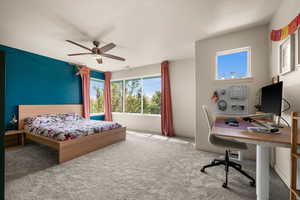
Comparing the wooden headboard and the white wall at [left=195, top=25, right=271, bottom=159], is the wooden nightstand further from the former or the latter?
the white wall at [left=195, top=25, right=271, bottom=159]

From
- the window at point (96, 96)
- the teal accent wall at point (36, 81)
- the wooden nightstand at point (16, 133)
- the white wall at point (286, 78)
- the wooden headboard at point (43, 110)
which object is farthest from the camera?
the window at point (96, 96)

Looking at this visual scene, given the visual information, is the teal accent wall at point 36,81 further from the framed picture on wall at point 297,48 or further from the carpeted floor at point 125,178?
the framed picture on wall at point 297,48

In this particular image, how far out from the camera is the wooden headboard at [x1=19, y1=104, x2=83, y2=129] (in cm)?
322

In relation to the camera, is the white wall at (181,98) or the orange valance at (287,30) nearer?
the orange valance at (287,30)

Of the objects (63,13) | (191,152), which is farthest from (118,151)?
(63,13)

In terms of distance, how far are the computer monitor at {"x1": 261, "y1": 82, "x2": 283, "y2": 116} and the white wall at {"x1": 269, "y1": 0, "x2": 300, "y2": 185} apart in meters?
0.23

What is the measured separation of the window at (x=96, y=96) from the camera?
204 inches

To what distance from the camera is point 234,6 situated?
1.79 meters

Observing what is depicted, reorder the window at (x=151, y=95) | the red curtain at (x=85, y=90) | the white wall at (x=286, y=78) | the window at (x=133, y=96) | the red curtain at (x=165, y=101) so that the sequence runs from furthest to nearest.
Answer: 1. the window at (x=133, y=96)
2. the window at (x=151, y=95)
3. the red curtain at (x=85, y=90)
4. the red curtain at (x=165, y=101)
5. the white wall at (x=286, y=78)

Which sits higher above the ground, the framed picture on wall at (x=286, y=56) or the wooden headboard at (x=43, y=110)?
the framed picture on wall at (x=286, y=56)

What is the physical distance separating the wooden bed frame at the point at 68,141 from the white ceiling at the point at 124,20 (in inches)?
67.3


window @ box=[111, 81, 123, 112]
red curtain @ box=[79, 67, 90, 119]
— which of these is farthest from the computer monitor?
red curtain @ box=[79, 67, 90, 119]

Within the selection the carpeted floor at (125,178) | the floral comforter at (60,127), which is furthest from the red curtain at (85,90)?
the carpeted floor at (125,178)

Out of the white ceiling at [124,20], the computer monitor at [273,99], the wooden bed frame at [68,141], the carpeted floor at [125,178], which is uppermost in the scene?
the white ceiling at [124,20]
